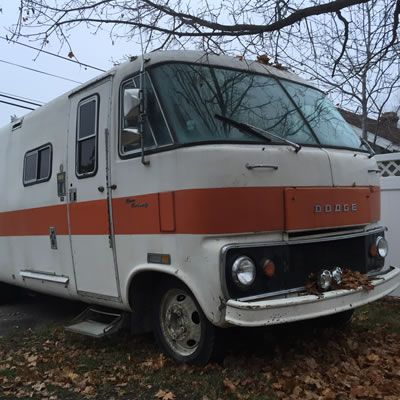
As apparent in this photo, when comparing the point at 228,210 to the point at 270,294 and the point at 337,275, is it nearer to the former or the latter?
the point at 270,294

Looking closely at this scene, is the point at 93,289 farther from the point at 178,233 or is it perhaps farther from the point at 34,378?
the point at 178,233

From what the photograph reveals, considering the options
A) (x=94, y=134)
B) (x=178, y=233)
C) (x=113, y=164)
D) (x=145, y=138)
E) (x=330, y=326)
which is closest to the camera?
(x=178, y=233)

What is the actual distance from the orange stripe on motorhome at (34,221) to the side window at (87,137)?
61cm

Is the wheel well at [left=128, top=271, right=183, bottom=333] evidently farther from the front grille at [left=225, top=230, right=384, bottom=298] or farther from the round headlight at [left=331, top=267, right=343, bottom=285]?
the round headlight at [left=331, top=267, right=343, bottom=285]

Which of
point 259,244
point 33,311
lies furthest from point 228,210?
point 33,311

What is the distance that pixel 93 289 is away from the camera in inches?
186

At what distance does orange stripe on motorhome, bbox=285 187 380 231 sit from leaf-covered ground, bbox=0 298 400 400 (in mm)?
1193

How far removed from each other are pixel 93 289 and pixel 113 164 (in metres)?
1.35

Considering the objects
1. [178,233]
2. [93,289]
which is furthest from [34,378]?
[178,233]

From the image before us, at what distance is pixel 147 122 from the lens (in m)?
3.98

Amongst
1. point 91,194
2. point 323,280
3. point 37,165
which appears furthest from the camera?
point 37,165

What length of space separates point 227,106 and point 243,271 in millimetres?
1459

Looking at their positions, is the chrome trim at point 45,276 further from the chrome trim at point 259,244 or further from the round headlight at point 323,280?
the round headlight at point 323,280

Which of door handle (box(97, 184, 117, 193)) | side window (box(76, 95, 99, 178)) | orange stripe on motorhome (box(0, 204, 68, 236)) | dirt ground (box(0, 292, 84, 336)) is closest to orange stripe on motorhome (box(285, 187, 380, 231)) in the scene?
door handle (box(97, 184, 117, 193))
